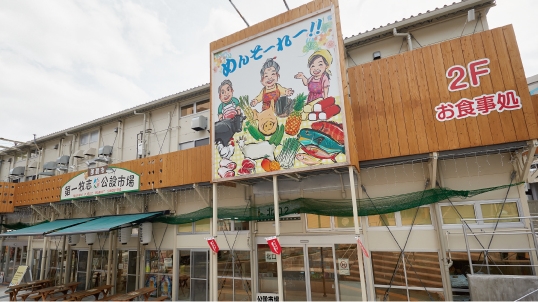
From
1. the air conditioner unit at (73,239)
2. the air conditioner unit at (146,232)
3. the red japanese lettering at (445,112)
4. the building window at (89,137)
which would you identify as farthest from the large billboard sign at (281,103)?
the building window at (89,137)

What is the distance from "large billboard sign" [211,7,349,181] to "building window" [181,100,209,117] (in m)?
3.40

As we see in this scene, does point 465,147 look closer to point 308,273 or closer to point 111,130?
point 308,273

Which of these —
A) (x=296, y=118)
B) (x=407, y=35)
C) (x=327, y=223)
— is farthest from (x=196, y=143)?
(x=407, y=35)

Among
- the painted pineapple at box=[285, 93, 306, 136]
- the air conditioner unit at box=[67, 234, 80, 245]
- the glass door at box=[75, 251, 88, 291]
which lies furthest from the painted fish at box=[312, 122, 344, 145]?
the glass door at box=[75, 251, 88, 291]

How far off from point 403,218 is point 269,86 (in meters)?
5.53

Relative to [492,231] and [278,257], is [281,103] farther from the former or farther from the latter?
[492,231]

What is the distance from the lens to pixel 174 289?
39.0 feet

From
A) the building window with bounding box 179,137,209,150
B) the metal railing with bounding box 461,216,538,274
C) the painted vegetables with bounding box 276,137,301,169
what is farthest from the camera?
the building window with bounding box 179,137,209,150

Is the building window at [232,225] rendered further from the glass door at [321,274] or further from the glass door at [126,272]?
the glass door at [126,272]

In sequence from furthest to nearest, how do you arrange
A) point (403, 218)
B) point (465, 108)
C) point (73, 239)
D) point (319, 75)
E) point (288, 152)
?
point (73, 239), point (403, 218), point (288, 152), point (319, 75), point (465, 108)

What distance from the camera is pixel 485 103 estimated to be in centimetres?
732

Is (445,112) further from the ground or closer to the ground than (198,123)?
closer to the ground

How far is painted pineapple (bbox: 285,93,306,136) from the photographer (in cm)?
842

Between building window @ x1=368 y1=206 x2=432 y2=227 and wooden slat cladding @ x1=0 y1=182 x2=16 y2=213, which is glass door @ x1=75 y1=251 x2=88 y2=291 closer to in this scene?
wooden slat cladding @ x1=0 y1=182 x2=16 y2=213
